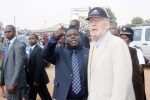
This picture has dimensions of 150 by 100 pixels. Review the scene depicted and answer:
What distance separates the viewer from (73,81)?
15.6 ft

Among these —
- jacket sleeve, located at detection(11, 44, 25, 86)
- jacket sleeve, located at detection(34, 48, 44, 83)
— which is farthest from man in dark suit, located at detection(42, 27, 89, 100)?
jacket sleeve, located at detection(34, 48, 44, 83)

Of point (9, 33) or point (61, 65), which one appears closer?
point (61, 65)

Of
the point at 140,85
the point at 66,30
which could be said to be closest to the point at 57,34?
the point at 66,30

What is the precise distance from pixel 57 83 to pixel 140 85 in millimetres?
1022

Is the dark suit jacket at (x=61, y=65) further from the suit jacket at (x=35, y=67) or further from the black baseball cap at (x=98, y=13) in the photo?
the suit jacket at (x=35, y=67)

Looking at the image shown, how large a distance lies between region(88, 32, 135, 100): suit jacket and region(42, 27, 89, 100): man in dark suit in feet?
3.62

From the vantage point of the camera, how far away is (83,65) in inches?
188

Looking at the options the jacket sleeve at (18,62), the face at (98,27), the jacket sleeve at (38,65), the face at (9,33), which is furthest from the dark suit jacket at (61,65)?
the jacket sleeve at (38,65)

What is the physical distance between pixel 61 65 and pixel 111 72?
1485 mm

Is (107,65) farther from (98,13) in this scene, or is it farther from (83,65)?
(83,65)

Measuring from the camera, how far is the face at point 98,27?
3619 mm

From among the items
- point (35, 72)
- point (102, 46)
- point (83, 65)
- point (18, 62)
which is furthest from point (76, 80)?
point (35, 72)

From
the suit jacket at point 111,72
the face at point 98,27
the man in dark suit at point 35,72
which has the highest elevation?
the face at point 98,27

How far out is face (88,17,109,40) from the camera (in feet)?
11.9
